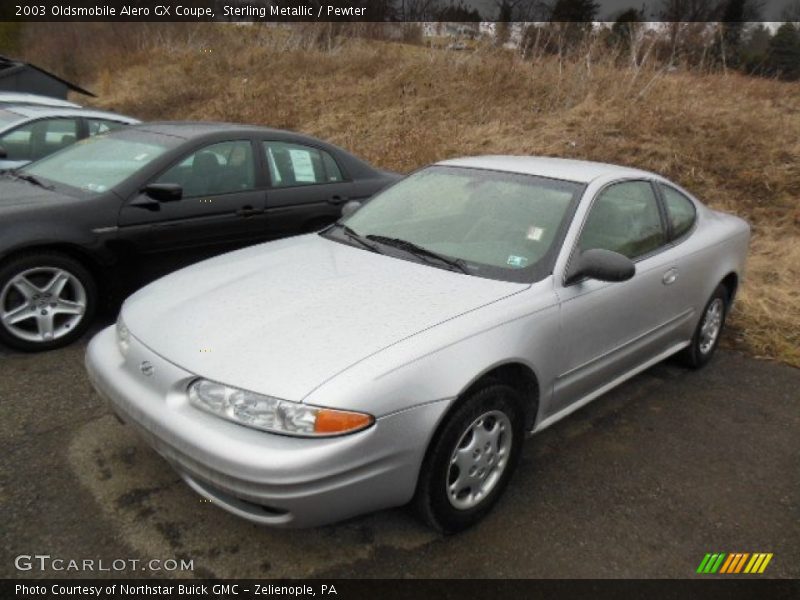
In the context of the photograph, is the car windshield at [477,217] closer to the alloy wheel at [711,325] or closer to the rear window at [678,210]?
the rear window at [678,210]

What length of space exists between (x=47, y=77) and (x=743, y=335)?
1306cm

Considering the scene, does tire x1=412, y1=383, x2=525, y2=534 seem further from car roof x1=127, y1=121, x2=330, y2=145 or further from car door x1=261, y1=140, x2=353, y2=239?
car roof x1=127, y1=121, x2=330, y2=145

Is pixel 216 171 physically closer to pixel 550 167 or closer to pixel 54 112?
pixel 550 167

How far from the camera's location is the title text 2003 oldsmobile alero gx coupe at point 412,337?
2.00 m

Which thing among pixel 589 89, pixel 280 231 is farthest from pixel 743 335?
pixel 589 89

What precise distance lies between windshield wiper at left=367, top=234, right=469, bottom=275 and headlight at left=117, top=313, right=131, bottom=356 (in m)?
1.26

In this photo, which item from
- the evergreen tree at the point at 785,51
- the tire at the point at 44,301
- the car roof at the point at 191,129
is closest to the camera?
the tire at the point at 44,301

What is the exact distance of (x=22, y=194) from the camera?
3.94 metres

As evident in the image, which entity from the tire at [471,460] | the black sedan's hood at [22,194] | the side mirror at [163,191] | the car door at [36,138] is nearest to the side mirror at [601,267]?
the tire at [471,460]

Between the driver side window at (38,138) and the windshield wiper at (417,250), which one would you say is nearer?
the windshield wiper at (417,250)

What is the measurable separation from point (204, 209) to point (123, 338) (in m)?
1.94

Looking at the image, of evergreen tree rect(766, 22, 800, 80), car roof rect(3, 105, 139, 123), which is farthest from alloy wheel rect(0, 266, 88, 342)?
evergreen tree rect(766, 22, 800, 80)

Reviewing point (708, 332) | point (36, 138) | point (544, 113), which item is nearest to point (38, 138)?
point (36, 138)

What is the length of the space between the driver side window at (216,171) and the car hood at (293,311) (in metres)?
1.39
